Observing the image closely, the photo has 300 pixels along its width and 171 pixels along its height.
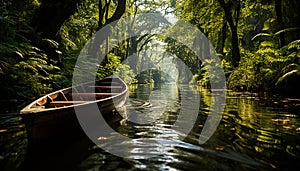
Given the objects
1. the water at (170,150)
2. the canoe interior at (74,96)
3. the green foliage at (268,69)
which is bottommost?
the water at (170,150)

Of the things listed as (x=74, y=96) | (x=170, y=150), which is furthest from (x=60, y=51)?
(x=170, y=150)

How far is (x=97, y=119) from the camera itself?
438 cm

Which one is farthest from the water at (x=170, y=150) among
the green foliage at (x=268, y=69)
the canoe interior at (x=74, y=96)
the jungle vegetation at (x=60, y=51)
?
the green foliage at (x=268, y=69)

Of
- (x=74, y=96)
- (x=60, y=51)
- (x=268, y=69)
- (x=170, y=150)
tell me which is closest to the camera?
(x=170, y=150)

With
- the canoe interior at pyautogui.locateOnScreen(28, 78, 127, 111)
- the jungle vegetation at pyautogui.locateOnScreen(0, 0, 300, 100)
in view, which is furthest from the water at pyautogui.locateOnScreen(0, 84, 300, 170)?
the jungle vegetation at pyautogui.locateOnScreen(0, 0, 300, 100)

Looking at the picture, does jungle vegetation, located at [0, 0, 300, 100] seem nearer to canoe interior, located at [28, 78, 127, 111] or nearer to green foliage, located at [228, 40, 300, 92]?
green foliage, located at [228, 40, 300, 92]

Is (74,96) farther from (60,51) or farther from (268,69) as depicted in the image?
(268,69)

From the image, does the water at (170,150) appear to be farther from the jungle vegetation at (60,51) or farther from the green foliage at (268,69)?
the green foliage at (268,69)

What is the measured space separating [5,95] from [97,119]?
430 centimetres

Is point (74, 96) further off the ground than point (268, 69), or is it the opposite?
point (268, 69)

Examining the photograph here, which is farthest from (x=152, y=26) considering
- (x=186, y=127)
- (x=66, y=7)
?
(x=186, y=127)

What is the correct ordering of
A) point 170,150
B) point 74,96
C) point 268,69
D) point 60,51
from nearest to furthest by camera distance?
1. point 170,150
2. point 74,96
3. point 268,69
4. point 60,51

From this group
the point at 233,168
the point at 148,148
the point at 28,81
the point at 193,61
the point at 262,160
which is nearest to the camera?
the point at 233,168

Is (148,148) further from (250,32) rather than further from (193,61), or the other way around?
(193,61)
